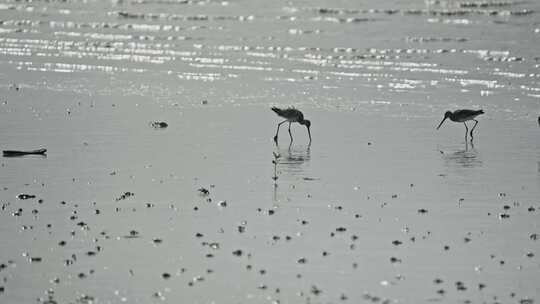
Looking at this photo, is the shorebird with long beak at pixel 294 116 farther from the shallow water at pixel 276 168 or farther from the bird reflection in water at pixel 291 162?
the bird reflection in water at pixel 291 162

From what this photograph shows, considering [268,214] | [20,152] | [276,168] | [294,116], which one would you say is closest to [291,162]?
[276,168]

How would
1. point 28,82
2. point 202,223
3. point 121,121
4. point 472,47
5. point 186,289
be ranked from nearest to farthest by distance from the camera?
point 186,289 → point 202,223 → point 121,121 → point 28,82 → point 472,47

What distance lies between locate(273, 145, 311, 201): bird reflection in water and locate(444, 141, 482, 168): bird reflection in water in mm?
2147

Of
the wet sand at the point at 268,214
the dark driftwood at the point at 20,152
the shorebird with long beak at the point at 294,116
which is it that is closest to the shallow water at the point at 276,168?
the wet sand at the point at 268,214

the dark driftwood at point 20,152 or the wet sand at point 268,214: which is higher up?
the dark driftwood at point 20,152

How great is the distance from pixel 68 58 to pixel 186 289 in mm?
23458

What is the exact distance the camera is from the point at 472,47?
32.3 metres

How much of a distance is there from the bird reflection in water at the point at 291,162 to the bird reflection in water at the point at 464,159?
2.15m

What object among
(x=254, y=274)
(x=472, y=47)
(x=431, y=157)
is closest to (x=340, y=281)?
(x=254, y=274)

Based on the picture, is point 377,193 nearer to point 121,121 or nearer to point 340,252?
point 340,252

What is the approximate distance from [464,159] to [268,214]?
5.28 meters

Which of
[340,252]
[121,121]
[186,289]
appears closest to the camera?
[186,289]

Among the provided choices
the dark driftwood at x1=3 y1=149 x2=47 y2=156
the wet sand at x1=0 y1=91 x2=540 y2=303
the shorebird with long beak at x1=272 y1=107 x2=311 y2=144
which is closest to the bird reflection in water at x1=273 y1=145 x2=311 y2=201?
the wet sand at x1=0 y1=91 x2=540 y2=303

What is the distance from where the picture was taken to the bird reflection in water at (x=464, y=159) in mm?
17647
